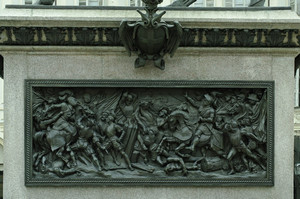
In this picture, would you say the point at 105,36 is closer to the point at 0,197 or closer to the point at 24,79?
the point at 24,79

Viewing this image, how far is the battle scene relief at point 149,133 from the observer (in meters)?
9.66

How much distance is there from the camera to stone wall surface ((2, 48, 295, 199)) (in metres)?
9.67

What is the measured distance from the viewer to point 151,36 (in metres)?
9.39

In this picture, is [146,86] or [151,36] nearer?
[151,36]

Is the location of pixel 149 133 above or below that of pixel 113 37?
below

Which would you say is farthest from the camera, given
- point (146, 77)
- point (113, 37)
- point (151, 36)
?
point (146, 77)

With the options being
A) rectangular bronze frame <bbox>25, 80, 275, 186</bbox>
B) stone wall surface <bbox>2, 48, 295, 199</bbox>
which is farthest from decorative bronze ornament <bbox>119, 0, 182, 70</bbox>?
rectangular bronze frame <bbox>25, 80, 275, 186</bbox>

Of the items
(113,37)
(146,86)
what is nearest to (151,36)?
(113,37)

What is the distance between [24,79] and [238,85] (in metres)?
3.18

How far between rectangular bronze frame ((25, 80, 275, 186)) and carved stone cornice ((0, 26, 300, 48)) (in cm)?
57

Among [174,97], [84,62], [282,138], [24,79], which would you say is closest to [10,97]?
[24,79]

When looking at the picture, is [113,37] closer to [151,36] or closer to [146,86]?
[151,36]

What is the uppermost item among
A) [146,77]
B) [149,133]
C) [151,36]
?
[151,36]

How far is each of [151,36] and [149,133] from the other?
144 centimetres
